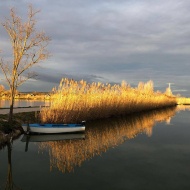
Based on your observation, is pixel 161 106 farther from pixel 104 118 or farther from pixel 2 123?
pixel 2 123

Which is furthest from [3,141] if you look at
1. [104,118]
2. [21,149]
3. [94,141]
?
[104,118]

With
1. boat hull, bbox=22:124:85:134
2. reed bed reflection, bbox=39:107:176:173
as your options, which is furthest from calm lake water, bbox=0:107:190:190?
boat hull, bbox=22:124:85:134

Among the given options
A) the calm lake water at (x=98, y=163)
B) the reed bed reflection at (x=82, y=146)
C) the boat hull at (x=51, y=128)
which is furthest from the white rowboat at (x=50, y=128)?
the reed bed reflection at (x=82, y=146)

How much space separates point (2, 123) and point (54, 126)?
266cm

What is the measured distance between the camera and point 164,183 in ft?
27.0

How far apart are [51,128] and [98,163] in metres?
5.96

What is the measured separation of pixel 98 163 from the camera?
10.4 meters

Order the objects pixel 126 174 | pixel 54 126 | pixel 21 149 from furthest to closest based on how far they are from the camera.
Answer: pixel 54 126, pixel 21 149, pixel 126 174

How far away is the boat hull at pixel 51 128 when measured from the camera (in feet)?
50.9

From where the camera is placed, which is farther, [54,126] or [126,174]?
[54,126]

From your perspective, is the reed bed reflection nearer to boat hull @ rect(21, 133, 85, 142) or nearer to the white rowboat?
boat hull @ rect(21, 133, 85, 142)

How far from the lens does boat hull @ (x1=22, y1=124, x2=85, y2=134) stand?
1552 cm

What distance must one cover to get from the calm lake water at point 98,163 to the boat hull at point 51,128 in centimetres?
45

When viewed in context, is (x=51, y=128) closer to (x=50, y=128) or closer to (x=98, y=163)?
(x=50, y=128)
